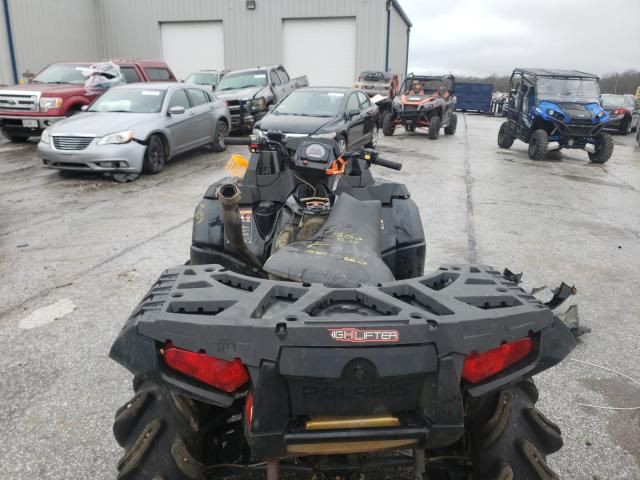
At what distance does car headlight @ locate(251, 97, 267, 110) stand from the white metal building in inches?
471

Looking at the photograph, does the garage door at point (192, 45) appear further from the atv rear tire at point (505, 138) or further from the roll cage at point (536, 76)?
the roll cage at point (536, 76)

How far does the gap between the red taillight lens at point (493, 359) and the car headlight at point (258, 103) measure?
13.5m

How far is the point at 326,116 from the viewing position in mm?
10664

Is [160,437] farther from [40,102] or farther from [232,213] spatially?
[40,102]

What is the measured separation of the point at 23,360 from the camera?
3.28 m

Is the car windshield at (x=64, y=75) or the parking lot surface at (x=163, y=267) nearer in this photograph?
the parking lot surface at (x=163, y=267)

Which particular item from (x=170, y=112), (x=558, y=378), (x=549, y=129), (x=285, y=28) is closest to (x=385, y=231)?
(x=558, y=378)

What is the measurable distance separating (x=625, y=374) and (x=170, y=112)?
8.58 meters

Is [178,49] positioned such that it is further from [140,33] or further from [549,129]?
[549,129]

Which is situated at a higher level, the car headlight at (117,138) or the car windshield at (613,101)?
the car windshield at (613,101)

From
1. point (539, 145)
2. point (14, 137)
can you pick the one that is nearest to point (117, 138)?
point (14, 137)

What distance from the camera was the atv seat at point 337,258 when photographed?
73.5 inches

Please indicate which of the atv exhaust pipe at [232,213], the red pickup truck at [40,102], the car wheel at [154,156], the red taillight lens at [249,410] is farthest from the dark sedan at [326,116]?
the red taillight lens at [249,410]

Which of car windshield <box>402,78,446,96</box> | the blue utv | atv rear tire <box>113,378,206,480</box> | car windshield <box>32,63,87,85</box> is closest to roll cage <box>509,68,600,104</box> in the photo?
the blue utv
